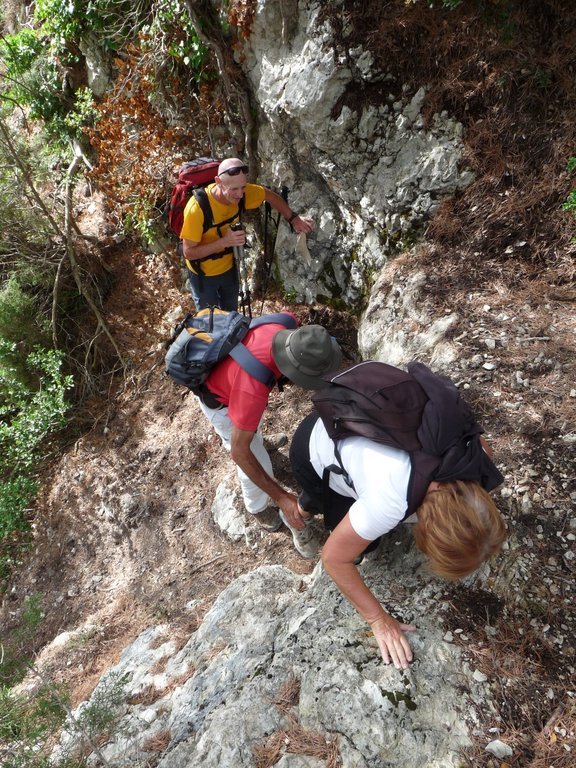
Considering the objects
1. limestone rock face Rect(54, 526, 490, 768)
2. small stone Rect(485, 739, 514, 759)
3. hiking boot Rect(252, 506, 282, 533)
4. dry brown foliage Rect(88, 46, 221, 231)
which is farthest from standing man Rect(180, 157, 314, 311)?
small stone Rect(485, 739, 514, 759)

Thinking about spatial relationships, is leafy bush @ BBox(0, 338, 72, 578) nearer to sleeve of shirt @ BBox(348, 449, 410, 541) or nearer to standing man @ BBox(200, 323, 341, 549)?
standing man @ BBox(200, 323, 341, 549)

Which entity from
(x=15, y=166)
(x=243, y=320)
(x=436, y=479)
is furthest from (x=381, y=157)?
(x=15, y=166)

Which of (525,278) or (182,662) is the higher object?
(525,278)

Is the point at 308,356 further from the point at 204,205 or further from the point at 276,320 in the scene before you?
the point at 204,205

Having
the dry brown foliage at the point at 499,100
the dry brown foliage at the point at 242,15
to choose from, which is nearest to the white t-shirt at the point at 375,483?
the dry brown foliage at the point at 499,100

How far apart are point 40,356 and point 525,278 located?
20.2ft

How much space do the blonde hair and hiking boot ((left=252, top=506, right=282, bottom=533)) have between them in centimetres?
255

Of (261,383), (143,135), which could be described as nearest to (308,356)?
(261,383)

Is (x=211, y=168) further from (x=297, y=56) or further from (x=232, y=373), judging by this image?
(x=232, y=373)

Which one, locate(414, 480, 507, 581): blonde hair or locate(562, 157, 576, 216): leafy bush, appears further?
locate(562, 157, 576, 216): leafy bush

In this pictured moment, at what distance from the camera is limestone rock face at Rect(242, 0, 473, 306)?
444 centimetres

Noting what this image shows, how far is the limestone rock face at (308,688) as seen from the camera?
7.30ft

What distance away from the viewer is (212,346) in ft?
10.0

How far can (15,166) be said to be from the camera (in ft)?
22.3
